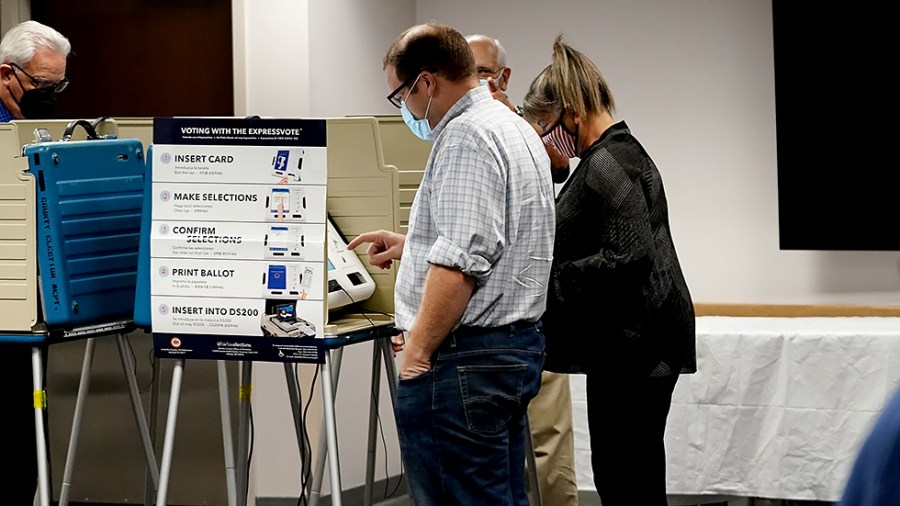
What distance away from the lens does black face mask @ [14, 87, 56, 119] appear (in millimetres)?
3186

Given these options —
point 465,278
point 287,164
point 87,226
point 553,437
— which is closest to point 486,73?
point 287,164

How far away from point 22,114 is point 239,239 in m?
1.08

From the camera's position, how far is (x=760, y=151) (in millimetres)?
4445

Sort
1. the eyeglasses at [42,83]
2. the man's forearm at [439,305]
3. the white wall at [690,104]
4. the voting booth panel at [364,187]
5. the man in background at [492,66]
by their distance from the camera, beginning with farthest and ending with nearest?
the white wall at [690,104]
the man in background at [492,66]
the eyeglasses at [42,83]
the voting booth panel at [364,187]
the man's forearm at [439,305]

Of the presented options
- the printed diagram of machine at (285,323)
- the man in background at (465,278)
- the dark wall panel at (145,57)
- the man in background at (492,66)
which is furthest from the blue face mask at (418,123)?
the dark wall panel at (145,57)

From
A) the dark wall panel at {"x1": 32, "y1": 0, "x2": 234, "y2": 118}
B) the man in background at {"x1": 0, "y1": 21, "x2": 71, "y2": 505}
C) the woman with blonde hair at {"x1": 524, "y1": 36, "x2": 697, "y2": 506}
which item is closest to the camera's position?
the woman with blonde hair at {"x1": 524, "y1": 36, "x2": 697, "y2": 506}

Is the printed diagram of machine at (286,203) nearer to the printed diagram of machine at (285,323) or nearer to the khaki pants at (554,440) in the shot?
the printed diagram of machine at (285,323)

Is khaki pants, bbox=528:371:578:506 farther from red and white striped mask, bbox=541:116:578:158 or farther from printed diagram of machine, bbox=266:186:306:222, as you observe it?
printed diagram of machine, bbox=266:186:306:222

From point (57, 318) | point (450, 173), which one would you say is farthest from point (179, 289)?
point (450, 173)

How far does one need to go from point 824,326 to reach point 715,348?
420 millimetres

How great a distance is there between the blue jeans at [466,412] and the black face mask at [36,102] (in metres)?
1.71

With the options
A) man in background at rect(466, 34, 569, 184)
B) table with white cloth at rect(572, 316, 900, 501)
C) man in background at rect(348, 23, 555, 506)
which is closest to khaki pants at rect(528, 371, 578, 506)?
table with white cloth at rect(572, 316, 900, 501)

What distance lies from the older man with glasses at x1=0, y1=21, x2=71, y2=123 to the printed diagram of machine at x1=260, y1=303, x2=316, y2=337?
1187 mm

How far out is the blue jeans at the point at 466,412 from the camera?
2.06m
